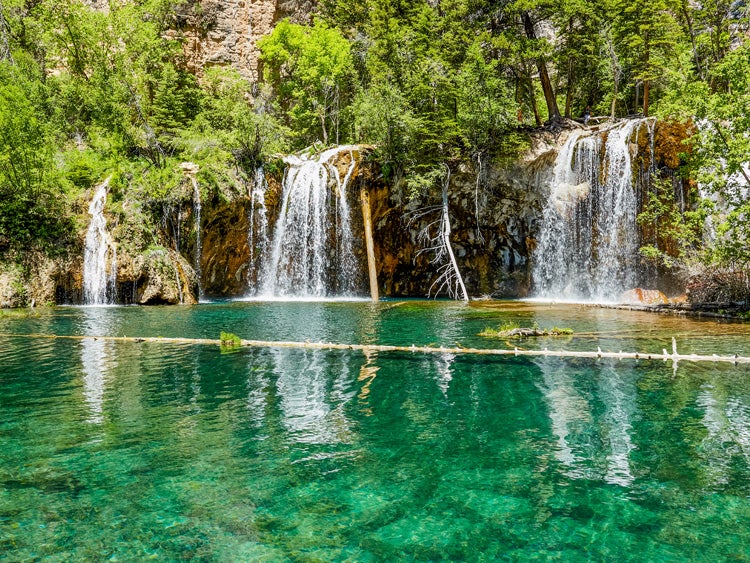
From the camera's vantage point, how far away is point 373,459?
580cm

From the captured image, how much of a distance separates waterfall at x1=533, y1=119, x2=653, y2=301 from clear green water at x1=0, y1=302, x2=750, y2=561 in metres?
13.6

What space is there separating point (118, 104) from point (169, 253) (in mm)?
12035

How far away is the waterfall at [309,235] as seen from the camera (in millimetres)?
29031

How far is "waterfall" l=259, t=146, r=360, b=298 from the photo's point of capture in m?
29.0

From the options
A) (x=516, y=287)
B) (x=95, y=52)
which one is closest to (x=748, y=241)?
(x=516, y=287)

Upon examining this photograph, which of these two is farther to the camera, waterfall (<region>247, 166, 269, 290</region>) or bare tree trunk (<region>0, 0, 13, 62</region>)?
bare tree trunk (<region>0, 0, 13, 62</region>)

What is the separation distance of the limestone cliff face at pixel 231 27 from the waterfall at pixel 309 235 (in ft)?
66.2

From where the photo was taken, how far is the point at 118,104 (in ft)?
104

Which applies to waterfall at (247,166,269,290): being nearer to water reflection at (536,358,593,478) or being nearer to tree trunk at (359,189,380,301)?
tree trunk at (359,189,380,301)

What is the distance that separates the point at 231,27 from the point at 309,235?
84.1ft

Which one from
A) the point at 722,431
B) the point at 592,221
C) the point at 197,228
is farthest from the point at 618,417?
the point at 197,228

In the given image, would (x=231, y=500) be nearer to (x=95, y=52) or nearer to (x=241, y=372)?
(x=241, y=372)

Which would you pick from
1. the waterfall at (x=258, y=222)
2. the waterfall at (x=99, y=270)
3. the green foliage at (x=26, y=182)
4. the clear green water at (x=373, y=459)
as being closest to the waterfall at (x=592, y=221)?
the clear green water at (x=373, y=459)

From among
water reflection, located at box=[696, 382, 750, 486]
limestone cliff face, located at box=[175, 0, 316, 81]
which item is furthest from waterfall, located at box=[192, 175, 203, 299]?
water reflection, located at box=[696, 382, 750, 486]
